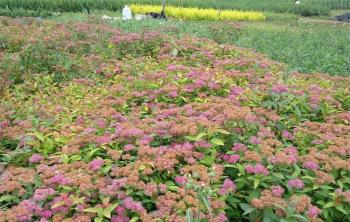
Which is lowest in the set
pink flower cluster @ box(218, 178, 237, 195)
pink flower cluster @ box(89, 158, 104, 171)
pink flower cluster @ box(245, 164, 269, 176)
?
pink flower cluster @ box(218, 178, 237, 195)

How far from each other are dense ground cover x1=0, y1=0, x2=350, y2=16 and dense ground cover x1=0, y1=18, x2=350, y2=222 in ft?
27.4

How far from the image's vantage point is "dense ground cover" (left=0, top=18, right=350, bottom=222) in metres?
2.22

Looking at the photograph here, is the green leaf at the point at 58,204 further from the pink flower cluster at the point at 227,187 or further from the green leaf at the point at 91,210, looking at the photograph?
the pink flower cluster at the point at 227,187

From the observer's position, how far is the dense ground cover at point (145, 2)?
43.0 feet

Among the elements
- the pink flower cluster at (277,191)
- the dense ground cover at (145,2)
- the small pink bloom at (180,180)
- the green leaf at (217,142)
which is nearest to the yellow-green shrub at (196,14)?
the dense ground cover at (145,2)

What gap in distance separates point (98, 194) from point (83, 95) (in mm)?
1890

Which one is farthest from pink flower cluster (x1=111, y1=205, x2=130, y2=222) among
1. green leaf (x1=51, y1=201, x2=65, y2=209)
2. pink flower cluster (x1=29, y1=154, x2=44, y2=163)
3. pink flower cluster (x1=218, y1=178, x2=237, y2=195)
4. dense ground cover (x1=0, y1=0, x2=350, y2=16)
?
dense ground cover (x1=0, y1=0, x2=350, y2=16)

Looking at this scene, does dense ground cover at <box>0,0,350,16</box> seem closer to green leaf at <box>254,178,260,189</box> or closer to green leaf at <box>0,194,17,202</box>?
green leaf at <box>0,194,17,202</box>

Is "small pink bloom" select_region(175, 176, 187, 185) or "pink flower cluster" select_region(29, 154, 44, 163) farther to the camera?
"pink flower cluster" select_region(29, 154, 44, 163)

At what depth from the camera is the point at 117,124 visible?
3004 millimetres

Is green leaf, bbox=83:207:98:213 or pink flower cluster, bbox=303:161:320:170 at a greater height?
pink flower cluster, bbox=303:161:320:170

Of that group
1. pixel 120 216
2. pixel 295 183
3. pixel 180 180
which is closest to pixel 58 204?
pixel 120 216

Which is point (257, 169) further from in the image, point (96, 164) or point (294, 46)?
point (294, 46)

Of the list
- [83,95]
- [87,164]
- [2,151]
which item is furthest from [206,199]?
[83,95]
